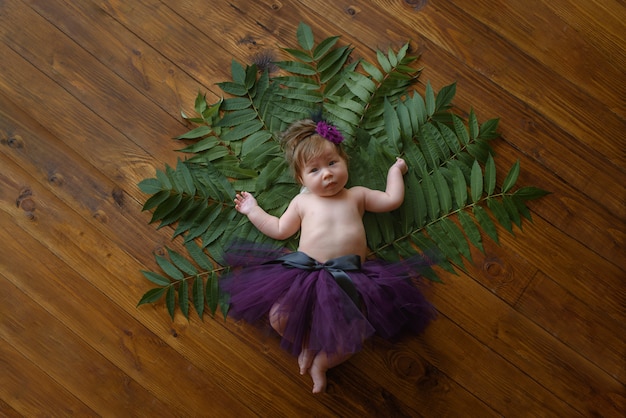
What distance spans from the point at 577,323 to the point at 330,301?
0.73 metres

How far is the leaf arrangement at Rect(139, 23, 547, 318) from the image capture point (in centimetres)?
145

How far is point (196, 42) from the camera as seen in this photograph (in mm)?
1569

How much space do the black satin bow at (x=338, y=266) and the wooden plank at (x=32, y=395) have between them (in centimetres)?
71

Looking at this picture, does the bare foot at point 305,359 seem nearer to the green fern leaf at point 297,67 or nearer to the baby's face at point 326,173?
the baby's face at point 326,173

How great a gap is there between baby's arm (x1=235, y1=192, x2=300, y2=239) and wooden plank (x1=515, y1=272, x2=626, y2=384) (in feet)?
2.18

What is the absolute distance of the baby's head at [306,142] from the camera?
1.35m

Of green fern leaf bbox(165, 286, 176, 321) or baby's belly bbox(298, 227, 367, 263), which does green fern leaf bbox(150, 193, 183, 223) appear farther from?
baby's belly bbox(298, 227, 367, 263)

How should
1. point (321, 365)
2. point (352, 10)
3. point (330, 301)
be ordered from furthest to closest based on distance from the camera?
1. point (352, 10)
2. point (321, 365)
3. point (330, 301)

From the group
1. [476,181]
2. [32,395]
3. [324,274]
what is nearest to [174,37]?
[324,274]

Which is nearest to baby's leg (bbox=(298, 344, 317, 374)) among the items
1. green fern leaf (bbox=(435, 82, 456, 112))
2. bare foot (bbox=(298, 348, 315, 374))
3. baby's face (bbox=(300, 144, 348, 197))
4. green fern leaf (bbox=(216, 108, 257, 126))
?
bare foot (bbox=(298, 348, 315, 374))

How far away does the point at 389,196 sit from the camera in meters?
1.41

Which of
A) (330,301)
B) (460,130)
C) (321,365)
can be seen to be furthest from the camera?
(460,130)

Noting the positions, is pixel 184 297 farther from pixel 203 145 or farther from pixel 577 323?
pixel 577 323

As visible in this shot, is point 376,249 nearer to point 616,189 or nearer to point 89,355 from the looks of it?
point 616,189
